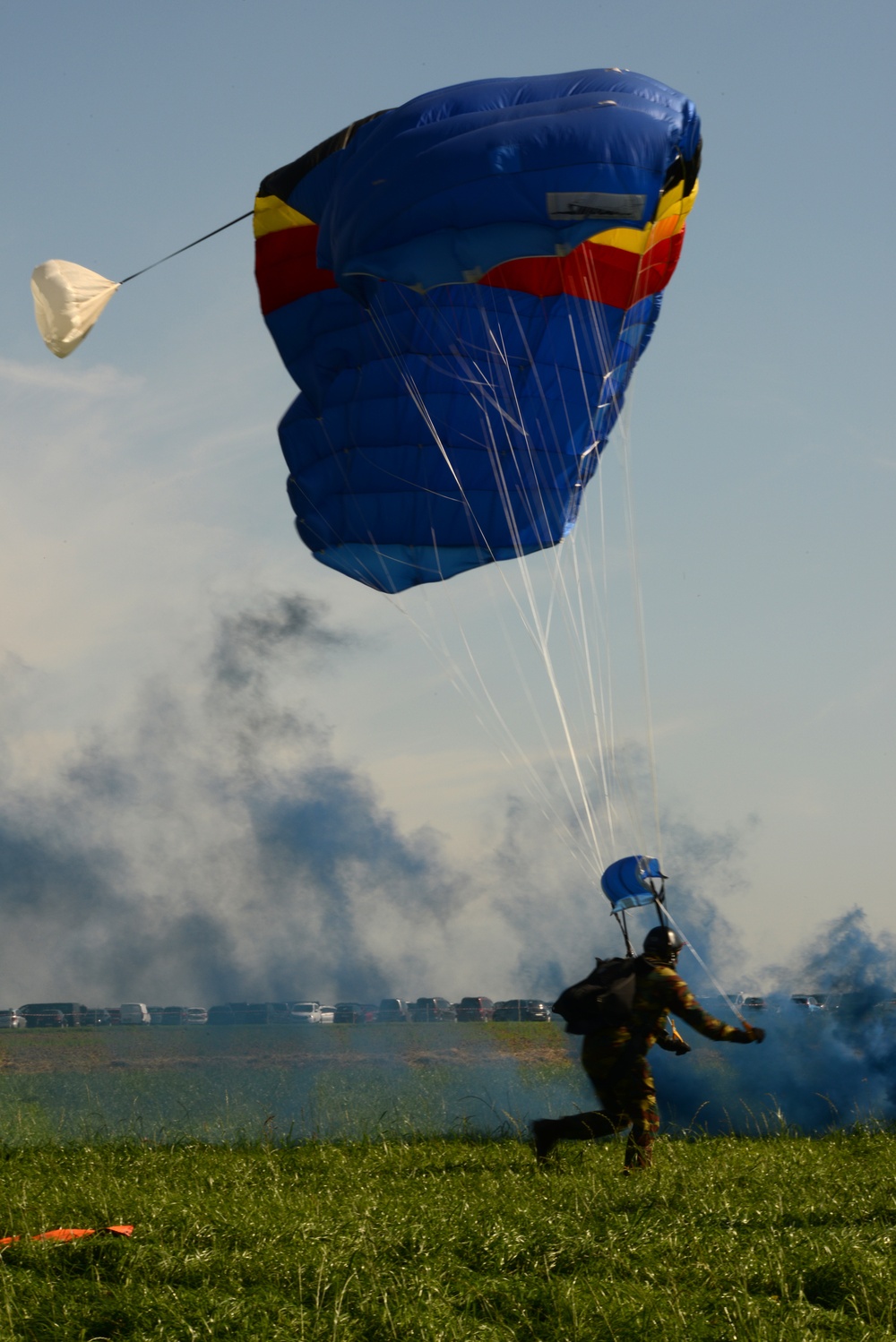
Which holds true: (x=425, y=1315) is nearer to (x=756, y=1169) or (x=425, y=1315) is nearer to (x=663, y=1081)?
(x=756, y=1169)

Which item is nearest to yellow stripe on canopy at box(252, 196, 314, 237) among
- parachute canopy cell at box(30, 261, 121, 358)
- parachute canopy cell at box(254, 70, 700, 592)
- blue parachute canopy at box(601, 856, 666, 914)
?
parachute canopy cell at box(254, 70, 700, 592)

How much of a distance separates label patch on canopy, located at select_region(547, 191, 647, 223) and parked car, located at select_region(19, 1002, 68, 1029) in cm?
4880

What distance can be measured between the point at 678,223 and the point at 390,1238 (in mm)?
8242

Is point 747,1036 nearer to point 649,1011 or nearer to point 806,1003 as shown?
point 649,1011

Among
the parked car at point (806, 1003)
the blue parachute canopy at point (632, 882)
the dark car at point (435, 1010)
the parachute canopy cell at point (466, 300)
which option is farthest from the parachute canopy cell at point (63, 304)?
the dark car at point (435, 1010)

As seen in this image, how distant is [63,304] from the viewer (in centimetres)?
916

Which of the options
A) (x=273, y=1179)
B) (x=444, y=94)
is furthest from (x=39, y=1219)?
(x=444, y=94)

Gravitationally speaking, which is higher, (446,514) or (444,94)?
(444,94)

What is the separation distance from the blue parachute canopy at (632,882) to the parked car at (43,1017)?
47.5 m

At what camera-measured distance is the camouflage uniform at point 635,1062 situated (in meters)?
7.15

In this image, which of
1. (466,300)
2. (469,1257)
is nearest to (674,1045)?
(469,1257)

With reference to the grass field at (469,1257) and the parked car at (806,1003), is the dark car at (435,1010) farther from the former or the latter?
the grass field at (469,1257)

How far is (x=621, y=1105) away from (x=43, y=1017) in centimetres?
5060

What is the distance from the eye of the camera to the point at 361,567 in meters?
11.6
